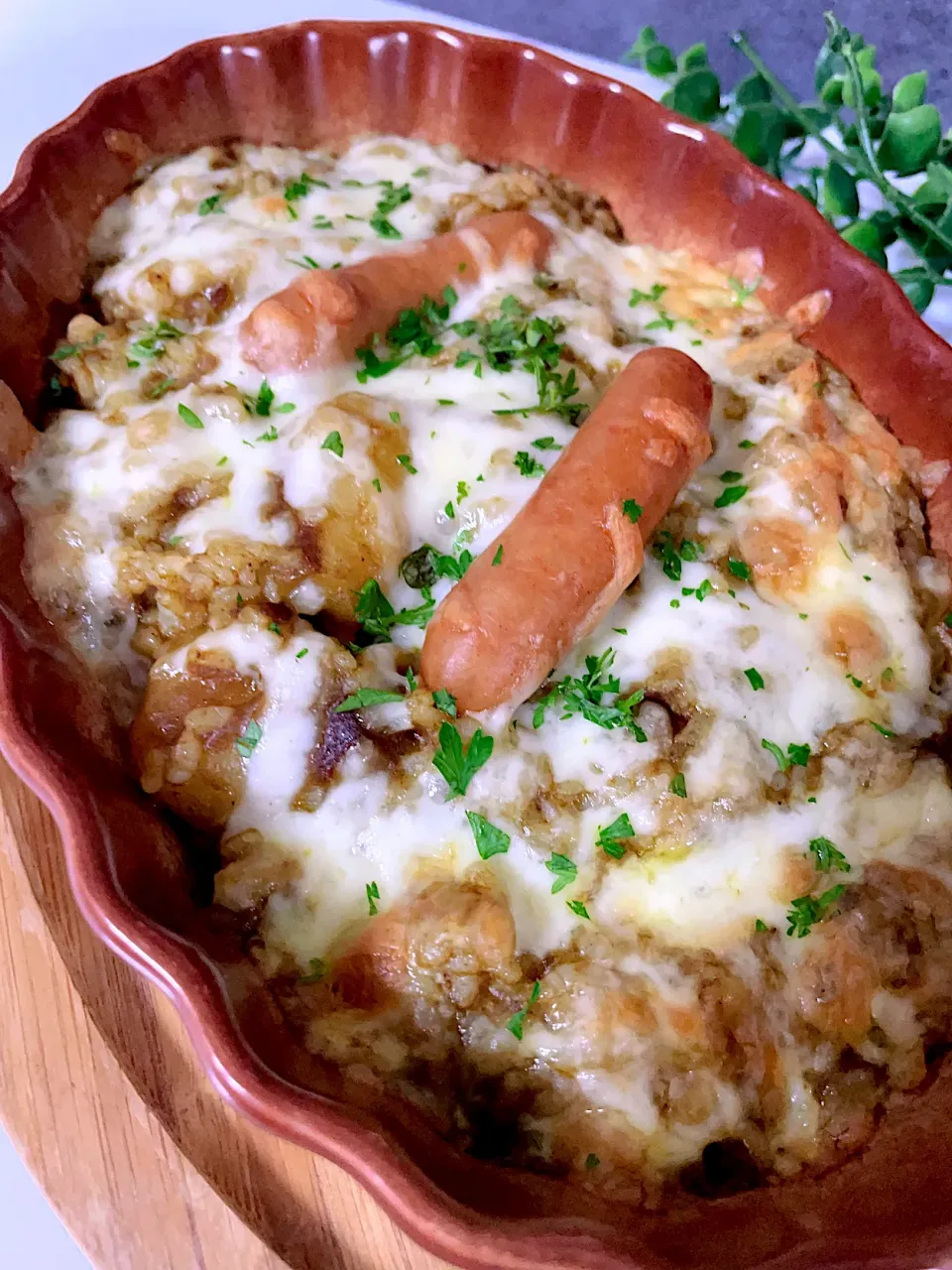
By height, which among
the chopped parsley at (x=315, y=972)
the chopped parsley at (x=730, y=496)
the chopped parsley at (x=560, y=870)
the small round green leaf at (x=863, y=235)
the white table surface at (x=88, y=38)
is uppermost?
the white table surface at (x=88, y=38)

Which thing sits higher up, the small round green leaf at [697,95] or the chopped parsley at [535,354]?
the small round green leaf at [697,95]

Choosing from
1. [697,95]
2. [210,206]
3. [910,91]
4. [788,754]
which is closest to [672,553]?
[788,754]

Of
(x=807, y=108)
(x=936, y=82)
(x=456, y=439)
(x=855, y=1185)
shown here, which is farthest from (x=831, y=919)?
(x=936, y=82)

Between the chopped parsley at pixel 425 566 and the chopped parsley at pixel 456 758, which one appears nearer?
the chopped parsley at pixel 456 758

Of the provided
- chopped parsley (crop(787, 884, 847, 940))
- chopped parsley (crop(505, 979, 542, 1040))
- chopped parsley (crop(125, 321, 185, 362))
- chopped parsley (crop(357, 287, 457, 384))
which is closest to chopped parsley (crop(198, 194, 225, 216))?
chopped parsley (crop(125, 321, 185, 362))

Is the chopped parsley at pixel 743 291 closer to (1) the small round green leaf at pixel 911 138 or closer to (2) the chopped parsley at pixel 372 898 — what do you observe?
(1) the small round green leaf at pixel 911 138

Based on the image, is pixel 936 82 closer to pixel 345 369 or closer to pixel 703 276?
pixel 703 276

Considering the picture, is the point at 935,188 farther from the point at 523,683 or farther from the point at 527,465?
the point at 523,683

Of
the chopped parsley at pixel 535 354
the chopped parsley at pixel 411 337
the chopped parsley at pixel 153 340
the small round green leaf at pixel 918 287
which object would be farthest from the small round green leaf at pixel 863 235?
the chopped parsley at pixel 153 340
